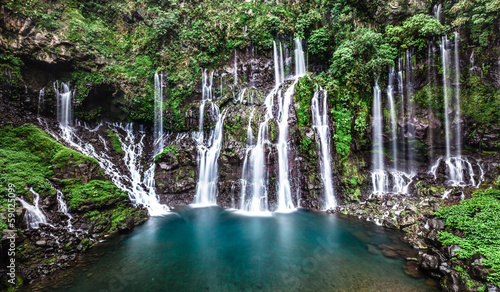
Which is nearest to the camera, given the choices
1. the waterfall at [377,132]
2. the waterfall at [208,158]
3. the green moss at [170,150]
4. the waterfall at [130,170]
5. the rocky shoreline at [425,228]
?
the rocky shoreline at [425,228]

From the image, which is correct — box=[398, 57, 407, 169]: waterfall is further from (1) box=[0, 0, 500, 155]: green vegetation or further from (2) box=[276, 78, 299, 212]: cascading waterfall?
(2) box=[276, 78, 299, 212]: cascading waterfall

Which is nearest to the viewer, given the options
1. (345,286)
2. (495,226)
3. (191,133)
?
(345,286)

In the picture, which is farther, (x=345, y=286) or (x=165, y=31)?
(x=165, y=31)

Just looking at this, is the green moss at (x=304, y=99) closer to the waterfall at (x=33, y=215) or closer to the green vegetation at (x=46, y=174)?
the green vegetation at (x=46, y=174)

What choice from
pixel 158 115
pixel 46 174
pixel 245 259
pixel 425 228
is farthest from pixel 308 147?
pixel 46 174

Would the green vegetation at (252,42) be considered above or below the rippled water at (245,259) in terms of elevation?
above

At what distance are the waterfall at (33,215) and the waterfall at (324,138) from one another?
1336cm

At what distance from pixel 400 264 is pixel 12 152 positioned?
54.5 feet

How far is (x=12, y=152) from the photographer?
9.41m

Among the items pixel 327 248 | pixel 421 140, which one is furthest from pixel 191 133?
pixel 421 140

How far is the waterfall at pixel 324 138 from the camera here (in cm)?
1249

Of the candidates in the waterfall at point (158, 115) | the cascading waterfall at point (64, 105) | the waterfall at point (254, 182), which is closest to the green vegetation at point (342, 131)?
the waterfall at point (254, 182)

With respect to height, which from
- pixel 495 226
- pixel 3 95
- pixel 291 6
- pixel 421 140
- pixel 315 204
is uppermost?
pixel 291 6

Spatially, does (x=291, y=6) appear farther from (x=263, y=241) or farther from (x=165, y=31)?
(x=263, y=241)
